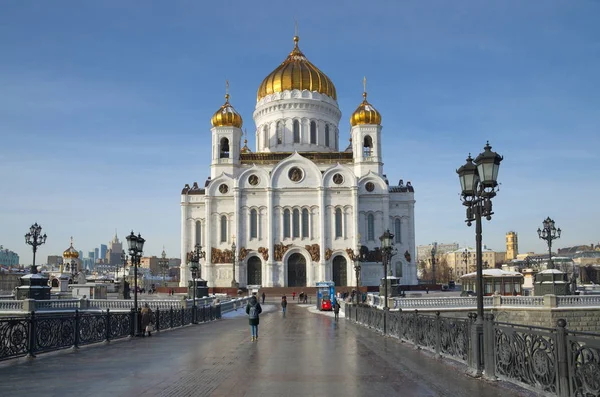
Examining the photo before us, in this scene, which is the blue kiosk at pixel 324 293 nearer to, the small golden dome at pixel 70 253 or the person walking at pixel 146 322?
the person walking at pixel 146 322

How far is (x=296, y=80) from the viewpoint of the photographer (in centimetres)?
6900

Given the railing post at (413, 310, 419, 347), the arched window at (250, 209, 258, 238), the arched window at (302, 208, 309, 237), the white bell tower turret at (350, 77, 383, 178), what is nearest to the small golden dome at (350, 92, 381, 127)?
the white bell tower turret at (350, 77, 383, 178)

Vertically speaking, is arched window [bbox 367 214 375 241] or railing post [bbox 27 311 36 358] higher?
arched window [bbox 367 214 375 241]

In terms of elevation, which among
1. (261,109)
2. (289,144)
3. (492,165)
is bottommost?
(492,165)

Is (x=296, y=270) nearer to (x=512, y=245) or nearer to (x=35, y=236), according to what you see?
(x=35, y=236)

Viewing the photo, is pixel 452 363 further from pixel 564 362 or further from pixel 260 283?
pixel 260 283

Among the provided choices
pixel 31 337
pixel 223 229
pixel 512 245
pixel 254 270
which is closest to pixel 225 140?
pixel 223 229

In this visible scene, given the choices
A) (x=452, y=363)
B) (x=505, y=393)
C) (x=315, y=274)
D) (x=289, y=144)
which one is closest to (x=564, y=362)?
(x=505, y=393)

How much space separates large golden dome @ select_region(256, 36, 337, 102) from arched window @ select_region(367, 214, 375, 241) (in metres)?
16.8

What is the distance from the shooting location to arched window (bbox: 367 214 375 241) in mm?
62000

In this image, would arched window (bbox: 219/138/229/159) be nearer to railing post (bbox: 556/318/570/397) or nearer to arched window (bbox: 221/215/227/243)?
arched window (bbox: 221/215/227/243)

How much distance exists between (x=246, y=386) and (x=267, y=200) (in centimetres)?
5244

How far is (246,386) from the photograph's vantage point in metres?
9.38

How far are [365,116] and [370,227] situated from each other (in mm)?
11983
